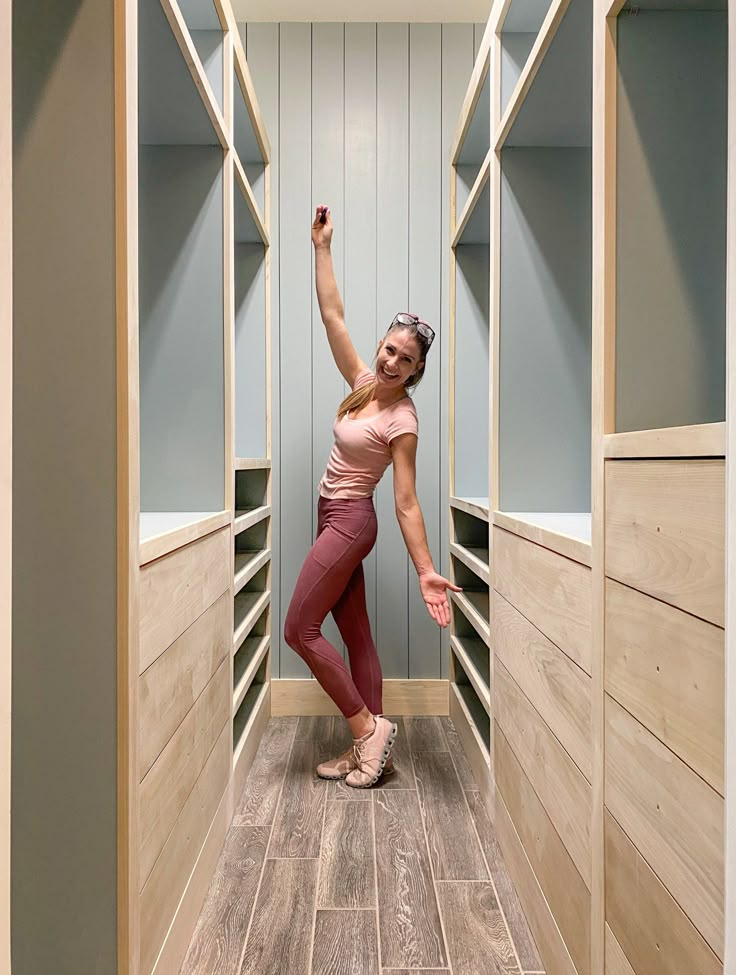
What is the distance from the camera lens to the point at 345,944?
159cm

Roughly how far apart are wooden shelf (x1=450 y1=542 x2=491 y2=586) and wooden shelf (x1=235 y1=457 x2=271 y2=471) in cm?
81

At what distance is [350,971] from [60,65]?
5.43 ft

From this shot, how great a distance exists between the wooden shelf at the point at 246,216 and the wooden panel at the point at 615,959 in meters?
2.09

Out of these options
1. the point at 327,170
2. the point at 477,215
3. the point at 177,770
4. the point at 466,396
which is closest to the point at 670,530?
the point at 177,770

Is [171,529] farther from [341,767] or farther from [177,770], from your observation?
[341,767]

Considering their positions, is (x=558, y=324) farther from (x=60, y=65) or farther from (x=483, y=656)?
(x=60, y=65)

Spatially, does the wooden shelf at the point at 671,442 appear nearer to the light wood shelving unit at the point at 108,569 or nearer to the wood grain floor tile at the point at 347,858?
the light wood shelving unit at the point at 108,569

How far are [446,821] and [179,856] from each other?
0.94m

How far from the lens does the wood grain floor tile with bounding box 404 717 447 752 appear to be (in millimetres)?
2789

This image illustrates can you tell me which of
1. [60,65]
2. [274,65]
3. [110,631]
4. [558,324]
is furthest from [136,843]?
[274,65]

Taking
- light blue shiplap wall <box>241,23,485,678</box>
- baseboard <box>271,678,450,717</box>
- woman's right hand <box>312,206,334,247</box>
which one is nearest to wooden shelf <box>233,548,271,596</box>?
light blue shiplap wall <box>241,23,485,678</box>

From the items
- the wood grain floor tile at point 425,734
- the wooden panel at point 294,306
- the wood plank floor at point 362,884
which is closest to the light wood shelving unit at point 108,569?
the wood plank floor at point 362,884

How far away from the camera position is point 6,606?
633 millimetres

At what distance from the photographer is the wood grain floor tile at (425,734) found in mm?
2789
